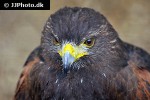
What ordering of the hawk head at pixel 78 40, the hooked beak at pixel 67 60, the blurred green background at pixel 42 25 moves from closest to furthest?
the hooked beak at pixel 67 60 < the hawk head at pixel 78 40 < the blurred green background at pixel 42 25

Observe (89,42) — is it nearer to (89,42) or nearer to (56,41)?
(89,42)

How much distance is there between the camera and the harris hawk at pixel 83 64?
5.09 m

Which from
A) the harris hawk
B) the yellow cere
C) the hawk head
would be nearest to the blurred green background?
the harris hawk

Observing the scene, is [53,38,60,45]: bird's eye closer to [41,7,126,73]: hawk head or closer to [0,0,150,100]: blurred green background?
[41,7,126,73]: hawk head

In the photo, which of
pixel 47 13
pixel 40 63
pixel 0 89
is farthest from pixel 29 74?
pixel 47 13

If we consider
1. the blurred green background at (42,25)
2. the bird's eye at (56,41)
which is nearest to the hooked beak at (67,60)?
the bird's eye at (56,41)

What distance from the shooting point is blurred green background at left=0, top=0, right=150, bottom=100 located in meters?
9.11

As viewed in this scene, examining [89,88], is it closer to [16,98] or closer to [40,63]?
[40,63]

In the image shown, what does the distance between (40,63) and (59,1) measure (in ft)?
13.7

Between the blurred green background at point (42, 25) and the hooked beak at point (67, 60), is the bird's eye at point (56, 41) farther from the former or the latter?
the blurred green background at point (42, 25)

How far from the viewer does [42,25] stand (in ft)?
31.0

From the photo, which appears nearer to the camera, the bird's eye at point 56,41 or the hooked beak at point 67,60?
the hooked beak at point 67,60

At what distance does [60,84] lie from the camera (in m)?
5.34

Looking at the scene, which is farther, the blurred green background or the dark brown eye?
the blurred green background
